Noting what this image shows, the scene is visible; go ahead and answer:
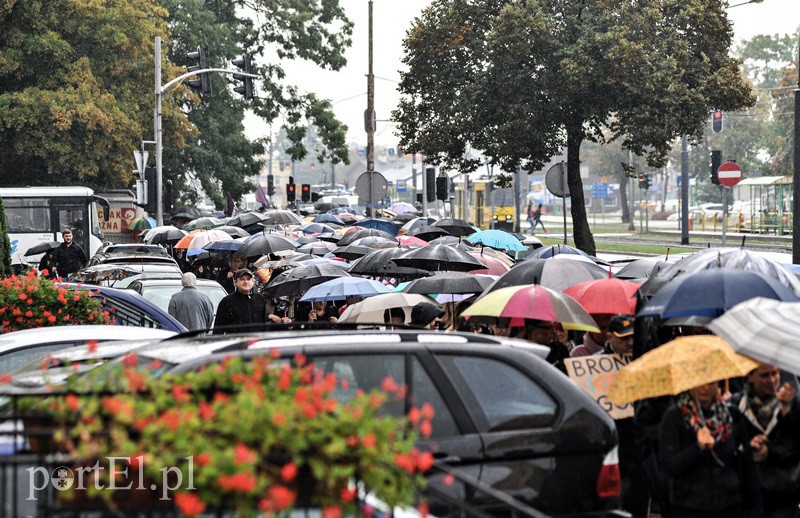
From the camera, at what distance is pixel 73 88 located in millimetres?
46375

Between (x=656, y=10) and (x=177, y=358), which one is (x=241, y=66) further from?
(x=177, y=358)

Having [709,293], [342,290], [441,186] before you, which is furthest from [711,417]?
[441,186]

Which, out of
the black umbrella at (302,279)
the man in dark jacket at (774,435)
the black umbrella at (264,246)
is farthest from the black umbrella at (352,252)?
the man in dark jacket at (774,435)

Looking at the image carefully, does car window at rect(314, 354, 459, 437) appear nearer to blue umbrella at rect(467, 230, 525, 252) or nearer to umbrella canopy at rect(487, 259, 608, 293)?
umbrella canopy at rect(487, 259, 608, 293)

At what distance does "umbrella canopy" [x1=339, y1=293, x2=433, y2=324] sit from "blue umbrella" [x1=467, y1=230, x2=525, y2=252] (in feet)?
24.1

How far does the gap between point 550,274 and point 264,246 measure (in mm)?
10620

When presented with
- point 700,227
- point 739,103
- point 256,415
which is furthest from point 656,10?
point 700,227

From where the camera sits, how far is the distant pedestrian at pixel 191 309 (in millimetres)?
14641

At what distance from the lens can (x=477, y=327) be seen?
1162 centimetres

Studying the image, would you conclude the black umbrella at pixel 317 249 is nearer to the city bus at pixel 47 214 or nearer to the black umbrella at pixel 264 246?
the black umbrella at pixel 264 246

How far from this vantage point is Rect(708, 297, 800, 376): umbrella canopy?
5.82m

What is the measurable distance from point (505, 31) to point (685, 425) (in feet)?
84.3

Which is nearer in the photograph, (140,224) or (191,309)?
(191,309)

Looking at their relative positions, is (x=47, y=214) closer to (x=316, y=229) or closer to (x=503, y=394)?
(x=316, y=229)
